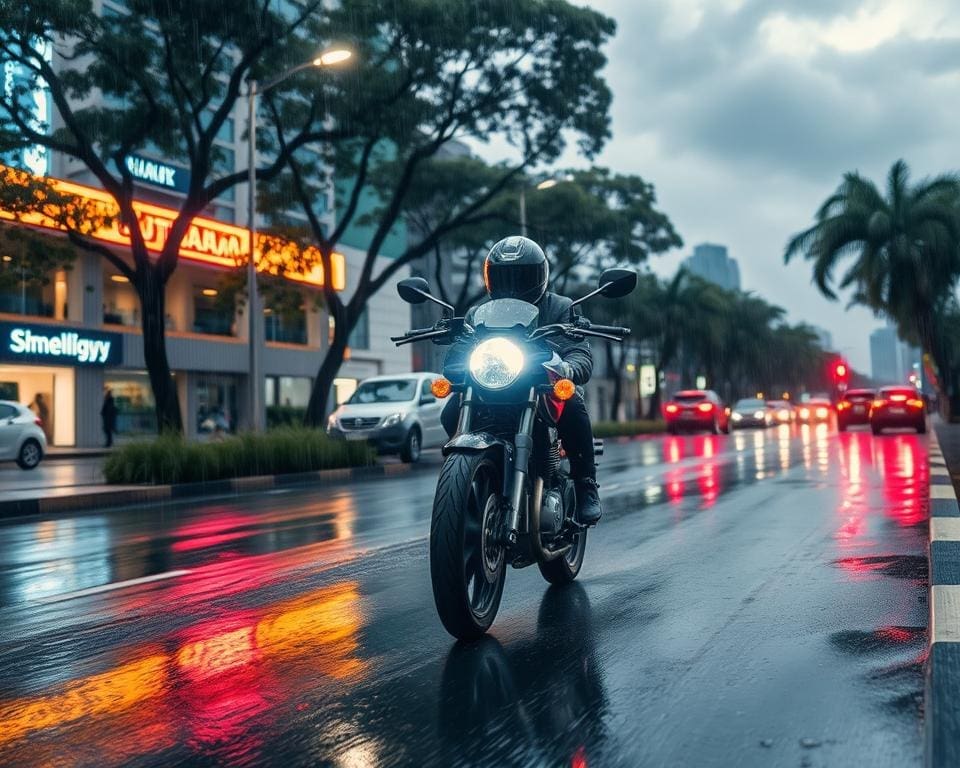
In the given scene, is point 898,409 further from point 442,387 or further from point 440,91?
point 442,387

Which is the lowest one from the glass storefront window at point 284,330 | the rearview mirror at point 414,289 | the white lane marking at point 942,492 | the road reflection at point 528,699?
the road reflection at point 528,699

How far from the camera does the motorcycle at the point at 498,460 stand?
4375 millimetres

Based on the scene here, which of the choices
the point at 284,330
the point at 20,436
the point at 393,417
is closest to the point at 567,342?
the point at 393,417

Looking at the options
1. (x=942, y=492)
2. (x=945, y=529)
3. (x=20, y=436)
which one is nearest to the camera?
(x=945, y=529)

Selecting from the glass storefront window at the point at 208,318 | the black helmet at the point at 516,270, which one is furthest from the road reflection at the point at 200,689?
the glass storefront window at the point at 208,318

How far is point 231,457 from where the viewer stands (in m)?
17.2

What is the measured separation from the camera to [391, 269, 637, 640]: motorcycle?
438 cm

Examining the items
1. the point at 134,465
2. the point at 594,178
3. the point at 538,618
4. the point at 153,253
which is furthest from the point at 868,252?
the point at 538,618

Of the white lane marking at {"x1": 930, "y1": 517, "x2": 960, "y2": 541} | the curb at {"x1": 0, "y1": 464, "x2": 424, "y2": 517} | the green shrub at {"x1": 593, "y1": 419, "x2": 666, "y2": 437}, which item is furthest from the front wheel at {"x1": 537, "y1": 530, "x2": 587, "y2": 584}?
the green shrub at {"x1": 593, "y1": 419, "x2": 666, "y2": 437}

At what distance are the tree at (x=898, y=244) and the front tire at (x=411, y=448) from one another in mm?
19776

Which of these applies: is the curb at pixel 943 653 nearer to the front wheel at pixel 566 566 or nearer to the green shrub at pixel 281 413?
the front wheel at pixel 566 566

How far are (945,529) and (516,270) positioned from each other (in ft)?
12.4

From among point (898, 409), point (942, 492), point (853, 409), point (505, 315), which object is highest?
point (853, 409)

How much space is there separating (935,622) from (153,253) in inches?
1312
